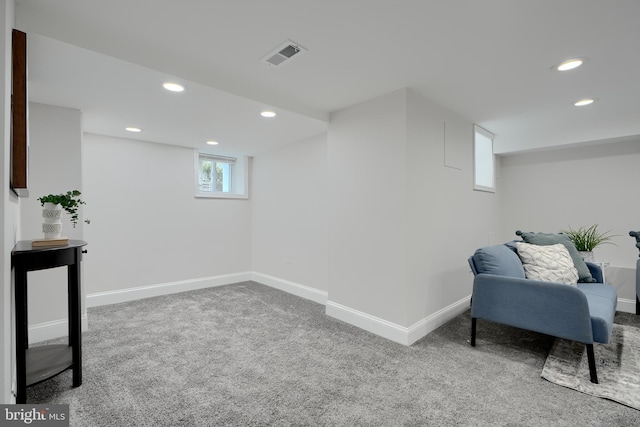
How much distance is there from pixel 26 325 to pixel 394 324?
2.51m

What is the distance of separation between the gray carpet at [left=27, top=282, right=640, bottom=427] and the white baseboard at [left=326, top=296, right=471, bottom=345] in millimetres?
70

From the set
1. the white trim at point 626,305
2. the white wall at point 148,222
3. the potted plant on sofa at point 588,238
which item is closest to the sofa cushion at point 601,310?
the potted plant on sofa at point 588,238

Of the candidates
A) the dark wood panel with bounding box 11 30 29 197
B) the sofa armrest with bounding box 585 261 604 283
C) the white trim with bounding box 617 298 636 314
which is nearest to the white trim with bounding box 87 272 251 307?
the dark wood panel with bounding box 11 30 29 197

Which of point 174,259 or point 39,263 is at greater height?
point 39,263

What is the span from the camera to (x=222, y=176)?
5.07m

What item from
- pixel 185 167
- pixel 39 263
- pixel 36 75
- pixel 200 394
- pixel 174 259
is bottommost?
pixel 200 394

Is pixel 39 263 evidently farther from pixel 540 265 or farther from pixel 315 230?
pixel 540 265

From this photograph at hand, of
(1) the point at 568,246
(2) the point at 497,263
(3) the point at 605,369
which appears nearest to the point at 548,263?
(2) the point at 497,263

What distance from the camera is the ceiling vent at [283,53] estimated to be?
1974mm

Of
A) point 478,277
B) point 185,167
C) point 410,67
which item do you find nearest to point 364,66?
point 410,67

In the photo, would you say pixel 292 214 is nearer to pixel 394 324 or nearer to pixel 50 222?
pixel 394 324

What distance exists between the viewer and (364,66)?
2.22m

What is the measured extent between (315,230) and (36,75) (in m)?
2.89

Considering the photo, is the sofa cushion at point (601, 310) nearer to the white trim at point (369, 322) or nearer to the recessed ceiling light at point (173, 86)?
the white trim at point (369, 322)
